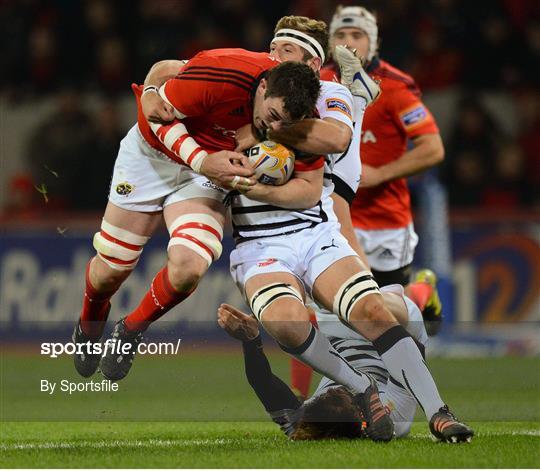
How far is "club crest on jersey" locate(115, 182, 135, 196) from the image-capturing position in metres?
6.19

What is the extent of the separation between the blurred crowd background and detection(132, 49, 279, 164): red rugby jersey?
20.7ft

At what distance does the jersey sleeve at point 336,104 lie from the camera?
570 cm

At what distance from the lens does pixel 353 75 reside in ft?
20.8

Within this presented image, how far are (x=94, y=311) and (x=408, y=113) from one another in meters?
2.28

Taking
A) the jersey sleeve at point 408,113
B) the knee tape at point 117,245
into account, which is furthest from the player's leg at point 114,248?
the jersey sleeve at point 408,113

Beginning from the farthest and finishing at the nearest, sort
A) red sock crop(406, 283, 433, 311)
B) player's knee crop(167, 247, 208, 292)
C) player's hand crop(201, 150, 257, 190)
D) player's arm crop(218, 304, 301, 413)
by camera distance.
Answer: red sock crop(406, 283, 433, 311), player's knee crop(167, 247, 208, 292), player's arm crop(218, 304, 301, 413), player's hand crop(201, 150, 257, 190)

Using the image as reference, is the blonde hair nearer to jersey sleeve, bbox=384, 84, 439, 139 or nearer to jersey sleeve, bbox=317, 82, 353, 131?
jersey sleeve, bbox=317, 82, 353, 131

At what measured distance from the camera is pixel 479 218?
11.1 metres

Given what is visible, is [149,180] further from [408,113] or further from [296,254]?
[408,113]

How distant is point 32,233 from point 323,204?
5.97 m

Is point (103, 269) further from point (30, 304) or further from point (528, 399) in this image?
point (30, 304)

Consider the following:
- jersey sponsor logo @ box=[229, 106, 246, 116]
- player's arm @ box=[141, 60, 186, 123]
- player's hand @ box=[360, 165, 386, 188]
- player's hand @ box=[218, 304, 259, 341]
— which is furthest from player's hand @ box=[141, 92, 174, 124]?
player's hand @ box=[360, 165, 386, 188]

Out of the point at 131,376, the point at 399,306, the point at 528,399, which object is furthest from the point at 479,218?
the point at 131,376

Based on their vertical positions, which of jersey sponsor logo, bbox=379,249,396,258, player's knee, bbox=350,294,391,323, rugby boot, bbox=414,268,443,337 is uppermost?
player's knee, bbox=350,294,391,323
